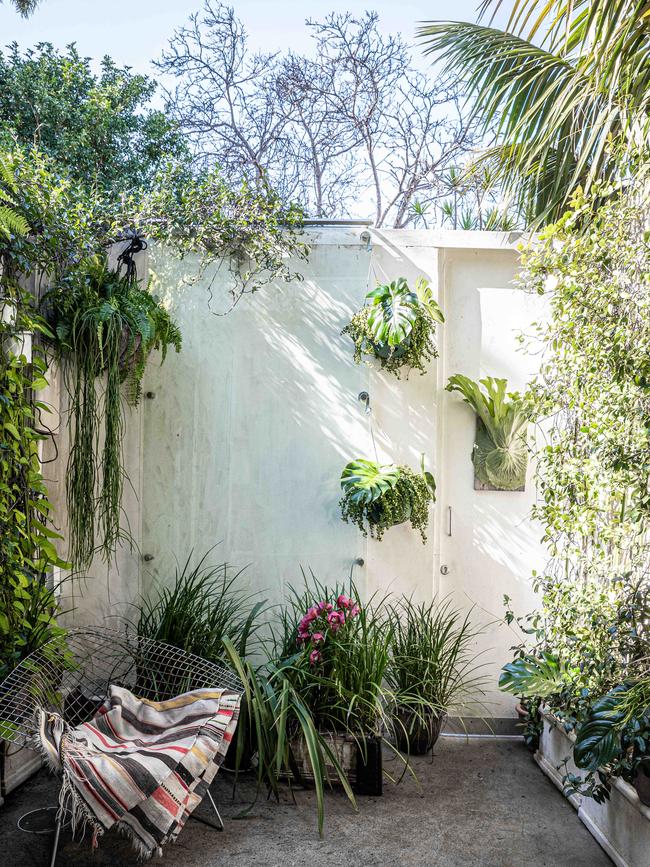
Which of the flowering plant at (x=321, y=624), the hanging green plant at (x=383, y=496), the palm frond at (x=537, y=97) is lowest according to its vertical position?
the flowering plant at (x=321, y=624)

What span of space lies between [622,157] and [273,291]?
2.06m

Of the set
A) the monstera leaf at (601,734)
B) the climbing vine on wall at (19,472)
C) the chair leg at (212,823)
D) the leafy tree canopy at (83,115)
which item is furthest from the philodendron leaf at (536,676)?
the leafy tree canopy at (83,115)

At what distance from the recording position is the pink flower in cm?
323

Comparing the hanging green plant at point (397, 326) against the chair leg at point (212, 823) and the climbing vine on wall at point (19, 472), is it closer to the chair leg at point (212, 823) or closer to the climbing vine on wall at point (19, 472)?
the climbing vine on wall at point (19, 472)

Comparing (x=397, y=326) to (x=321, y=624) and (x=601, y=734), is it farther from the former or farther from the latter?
→ (x=601, y=734)

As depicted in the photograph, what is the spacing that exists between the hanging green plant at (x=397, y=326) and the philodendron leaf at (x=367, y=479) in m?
0.58

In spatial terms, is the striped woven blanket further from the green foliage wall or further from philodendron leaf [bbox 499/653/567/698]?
the green foliage wall

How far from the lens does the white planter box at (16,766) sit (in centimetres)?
294

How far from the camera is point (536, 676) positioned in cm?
308

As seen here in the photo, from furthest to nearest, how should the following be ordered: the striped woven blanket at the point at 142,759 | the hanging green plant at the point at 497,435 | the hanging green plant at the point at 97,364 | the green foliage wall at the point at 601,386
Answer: the hanging green plant at the point at 497,435 → the hanging green plant at the point at 97,364 → the green foliage wall at the point at 601,386 → the striped woven blanket at the point at 142,759

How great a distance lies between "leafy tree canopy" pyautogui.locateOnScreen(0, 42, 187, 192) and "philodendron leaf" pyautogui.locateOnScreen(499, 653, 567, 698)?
544cm

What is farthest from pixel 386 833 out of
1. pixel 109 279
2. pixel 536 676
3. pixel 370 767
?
Answer: pixel 109 279

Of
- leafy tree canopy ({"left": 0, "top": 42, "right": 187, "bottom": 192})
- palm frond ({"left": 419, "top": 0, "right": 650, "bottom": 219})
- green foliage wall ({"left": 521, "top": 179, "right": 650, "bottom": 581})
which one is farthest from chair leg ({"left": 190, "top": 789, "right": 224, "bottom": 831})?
leafy tree canopy ({"left": 0, "top": 42, "right": 187, "bottom": 192})

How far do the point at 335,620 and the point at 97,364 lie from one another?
1761 millimetres
